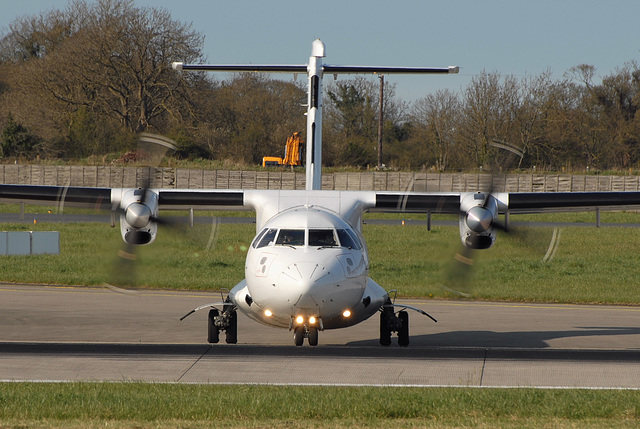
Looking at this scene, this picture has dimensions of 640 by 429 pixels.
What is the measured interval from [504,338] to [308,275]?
5.88 m

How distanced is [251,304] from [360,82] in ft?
245

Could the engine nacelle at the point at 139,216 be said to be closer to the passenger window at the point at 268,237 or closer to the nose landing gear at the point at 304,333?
the passenger window at the point at 268,237

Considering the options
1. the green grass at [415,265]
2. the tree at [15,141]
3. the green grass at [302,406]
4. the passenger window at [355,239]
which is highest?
the tree at [15,141]

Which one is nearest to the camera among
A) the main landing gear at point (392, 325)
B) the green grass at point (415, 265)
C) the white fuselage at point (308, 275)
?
the white fuselage at point (308, 275)

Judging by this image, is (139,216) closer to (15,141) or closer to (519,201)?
(519,201)

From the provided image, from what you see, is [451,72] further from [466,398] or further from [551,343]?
[466,398]

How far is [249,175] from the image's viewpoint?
59.4 metres

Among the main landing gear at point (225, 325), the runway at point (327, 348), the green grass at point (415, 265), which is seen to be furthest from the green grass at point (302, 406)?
the green grass at point (415, 265)

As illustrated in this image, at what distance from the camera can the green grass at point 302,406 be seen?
9.50 metres

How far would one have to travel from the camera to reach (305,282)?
13000mm

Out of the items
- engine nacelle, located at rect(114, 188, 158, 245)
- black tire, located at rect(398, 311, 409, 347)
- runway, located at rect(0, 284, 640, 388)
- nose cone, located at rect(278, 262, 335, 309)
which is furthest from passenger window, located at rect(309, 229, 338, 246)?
engine nacelle, located at rect(114, 188, 158, 245)

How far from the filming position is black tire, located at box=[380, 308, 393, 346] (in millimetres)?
15844

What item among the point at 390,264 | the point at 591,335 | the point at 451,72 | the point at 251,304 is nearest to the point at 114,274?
the point at 251,304

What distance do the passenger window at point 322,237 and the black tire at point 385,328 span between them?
2.25m
